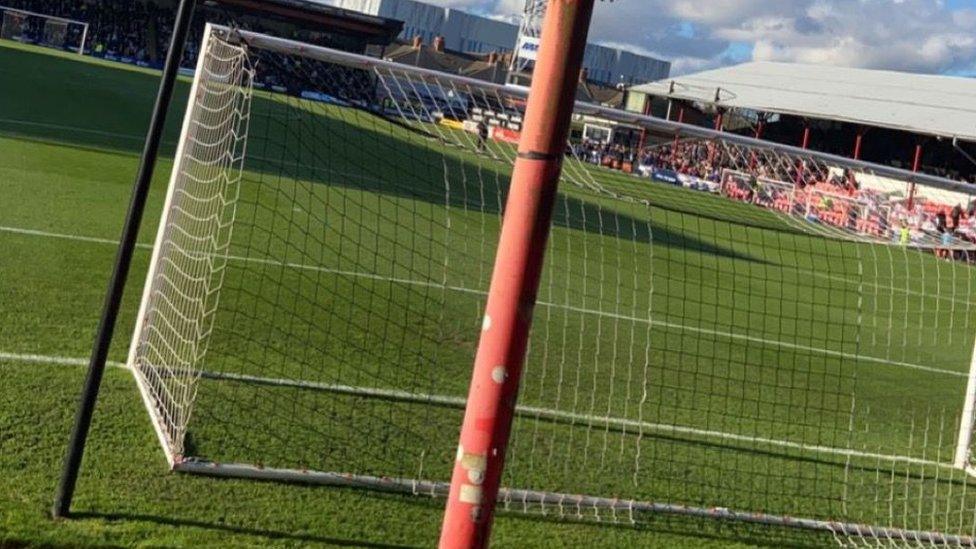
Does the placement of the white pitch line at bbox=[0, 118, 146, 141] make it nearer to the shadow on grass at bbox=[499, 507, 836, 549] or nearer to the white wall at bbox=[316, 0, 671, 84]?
the shadow on grass at bbox=[499, 507, 836, 549]

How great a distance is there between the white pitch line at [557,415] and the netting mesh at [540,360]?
2 centimetres

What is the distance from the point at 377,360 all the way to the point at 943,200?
421 inches

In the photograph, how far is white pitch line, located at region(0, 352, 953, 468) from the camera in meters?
7.13

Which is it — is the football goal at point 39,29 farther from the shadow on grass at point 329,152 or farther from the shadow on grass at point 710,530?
the shadow on grass at point 710,530

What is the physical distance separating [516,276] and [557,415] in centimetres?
487

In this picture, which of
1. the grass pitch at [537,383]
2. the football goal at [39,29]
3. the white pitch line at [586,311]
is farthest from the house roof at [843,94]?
the white pitch line at [586,311]

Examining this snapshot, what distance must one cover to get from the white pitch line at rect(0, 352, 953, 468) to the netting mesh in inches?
0.9

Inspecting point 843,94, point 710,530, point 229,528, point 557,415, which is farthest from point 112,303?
point 843,94

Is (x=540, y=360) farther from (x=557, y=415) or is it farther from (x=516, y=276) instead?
(x=516, y=276)

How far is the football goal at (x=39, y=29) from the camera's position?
179 ft

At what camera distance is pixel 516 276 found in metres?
2.85

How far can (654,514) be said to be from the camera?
611 centimetres

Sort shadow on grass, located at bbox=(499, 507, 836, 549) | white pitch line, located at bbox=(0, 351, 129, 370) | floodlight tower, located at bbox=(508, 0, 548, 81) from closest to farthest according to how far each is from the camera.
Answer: shadow on grass, located at bbox=(499, 507, 836, 549), white pitch line, located at bbox=(0, 351, 129, 370), floodlight tower, located at bbox=(508, 0, 548, 81)

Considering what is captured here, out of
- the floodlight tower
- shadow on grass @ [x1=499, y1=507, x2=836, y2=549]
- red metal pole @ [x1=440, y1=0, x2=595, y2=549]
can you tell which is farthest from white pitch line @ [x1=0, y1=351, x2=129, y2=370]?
the floodlight tower
